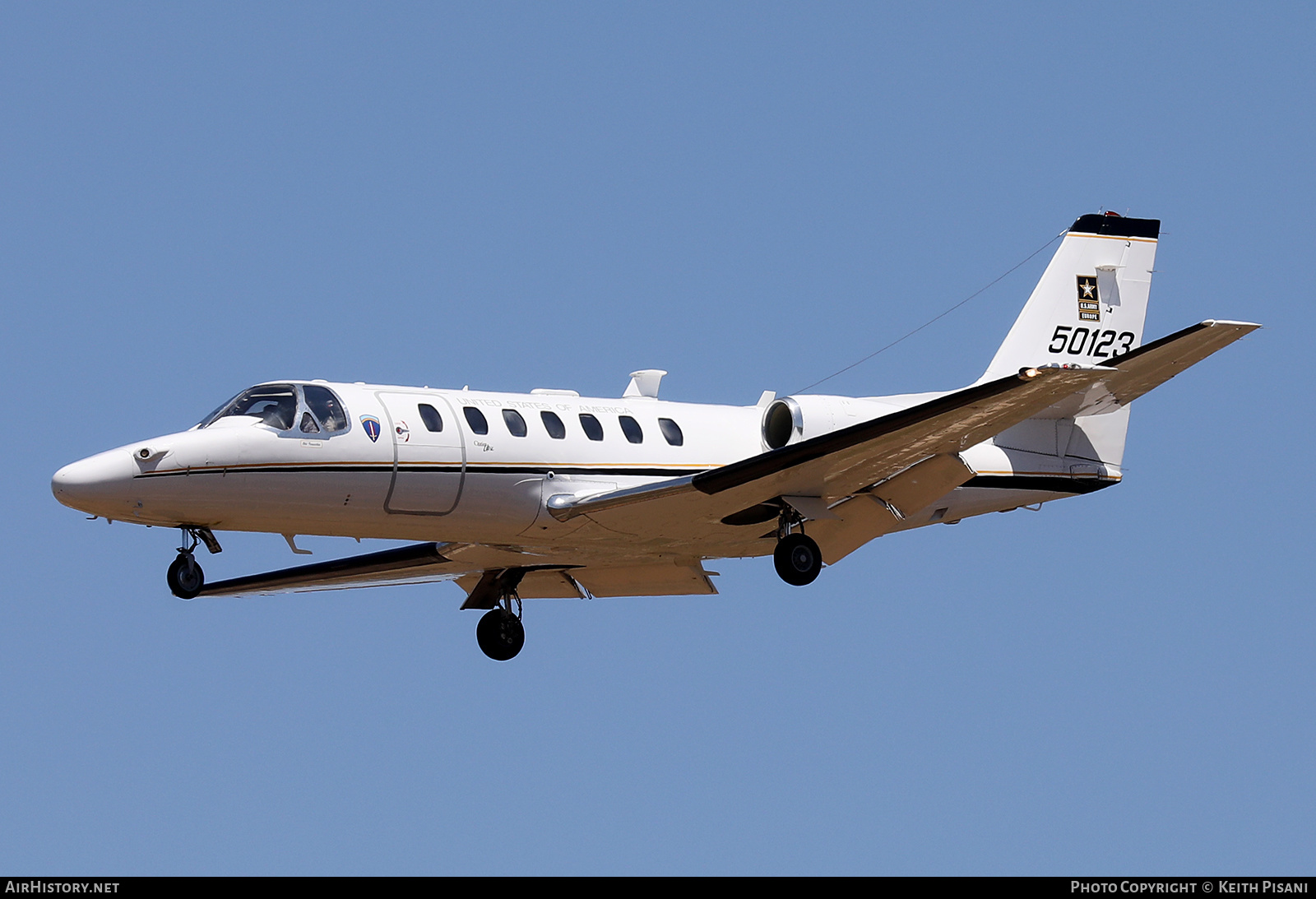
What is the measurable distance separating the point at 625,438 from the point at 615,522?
1306 mm

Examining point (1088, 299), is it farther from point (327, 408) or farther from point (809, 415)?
point (327, 408)

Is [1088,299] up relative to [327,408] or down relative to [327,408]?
up

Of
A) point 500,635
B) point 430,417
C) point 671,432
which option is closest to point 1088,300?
point 671,432

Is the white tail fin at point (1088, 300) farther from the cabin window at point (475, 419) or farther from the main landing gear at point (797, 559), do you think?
the cabin window at point (475, 419)

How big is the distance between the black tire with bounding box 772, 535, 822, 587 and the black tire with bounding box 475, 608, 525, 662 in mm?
4528

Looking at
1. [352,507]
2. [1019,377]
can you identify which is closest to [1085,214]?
[1019,377]

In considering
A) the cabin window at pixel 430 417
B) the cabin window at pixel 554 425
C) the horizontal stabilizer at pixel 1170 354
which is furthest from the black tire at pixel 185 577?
the horizontal stabilizer at pixel 1170 354

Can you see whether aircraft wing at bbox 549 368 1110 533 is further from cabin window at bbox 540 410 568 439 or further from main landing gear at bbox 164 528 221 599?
main landing gear at bbox 164 528 221 599

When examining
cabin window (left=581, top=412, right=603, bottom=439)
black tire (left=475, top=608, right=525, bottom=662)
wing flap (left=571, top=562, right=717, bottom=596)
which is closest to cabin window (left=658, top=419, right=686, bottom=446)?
cabin window (left=581, top=412, right=603, bottom=439)

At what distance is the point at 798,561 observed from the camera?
23.4 m

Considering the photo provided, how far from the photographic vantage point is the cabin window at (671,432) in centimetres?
2411

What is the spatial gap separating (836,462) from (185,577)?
8.13 m

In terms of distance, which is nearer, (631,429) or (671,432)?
(631,429)
